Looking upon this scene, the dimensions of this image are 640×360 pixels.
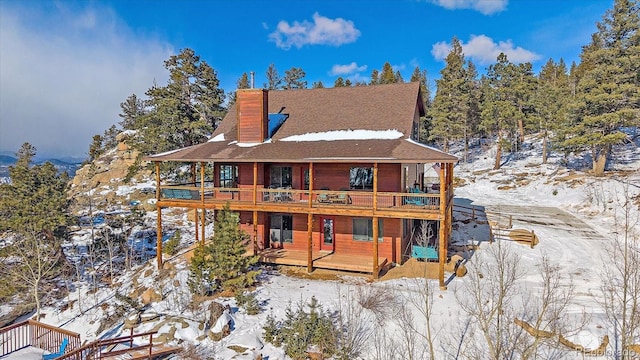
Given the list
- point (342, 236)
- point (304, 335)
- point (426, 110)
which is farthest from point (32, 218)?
point (426, 110)

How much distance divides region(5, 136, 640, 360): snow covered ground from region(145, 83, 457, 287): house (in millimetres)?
1833

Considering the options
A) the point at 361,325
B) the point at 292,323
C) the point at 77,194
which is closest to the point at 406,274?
the point at 361,325

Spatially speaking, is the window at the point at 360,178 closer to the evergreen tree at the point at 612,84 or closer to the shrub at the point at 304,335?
the shrub at the point at 304,335

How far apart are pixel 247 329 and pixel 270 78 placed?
205ft

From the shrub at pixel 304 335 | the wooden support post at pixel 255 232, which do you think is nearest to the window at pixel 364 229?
the wooden support post at pixel 255 232

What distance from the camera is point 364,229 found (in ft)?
63.7

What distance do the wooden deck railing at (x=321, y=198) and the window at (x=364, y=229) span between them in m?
1.59

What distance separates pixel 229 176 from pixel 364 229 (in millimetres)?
8434

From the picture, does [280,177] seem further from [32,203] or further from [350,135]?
[32,203]

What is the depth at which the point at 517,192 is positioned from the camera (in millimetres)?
37688

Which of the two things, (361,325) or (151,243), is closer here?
(361,325)

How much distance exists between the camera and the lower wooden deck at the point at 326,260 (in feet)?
57.7

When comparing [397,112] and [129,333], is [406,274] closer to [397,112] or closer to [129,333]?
[397,112]

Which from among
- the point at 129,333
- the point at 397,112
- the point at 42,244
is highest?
the point at 397,112
